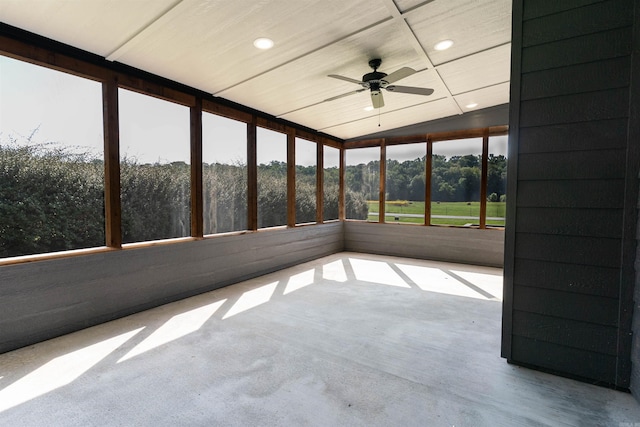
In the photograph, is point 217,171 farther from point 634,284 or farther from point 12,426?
point 634,284

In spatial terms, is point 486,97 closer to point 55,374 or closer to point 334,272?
point 334,272

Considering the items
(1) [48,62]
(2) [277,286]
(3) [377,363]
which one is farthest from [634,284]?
(1) [48,62]

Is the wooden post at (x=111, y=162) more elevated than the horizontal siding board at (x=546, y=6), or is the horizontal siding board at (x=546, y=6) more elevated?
the horizontal siding board at (x=546, y=6)

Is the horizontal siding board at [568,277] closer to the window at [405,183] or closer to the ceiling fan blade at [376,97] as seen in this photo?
the ceiling fan blade at [376,97]

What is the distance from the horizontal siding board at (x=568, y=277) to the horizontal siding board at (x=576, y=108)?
100 centimetres

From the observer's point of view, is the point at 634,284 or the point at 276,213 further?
the point at 276,213

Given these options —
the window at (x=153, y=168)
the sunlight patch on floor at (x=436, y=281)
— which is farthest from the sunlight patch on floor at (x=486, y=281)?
the window at (x=153, y=168)

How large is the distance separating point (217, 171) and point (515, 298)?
12.7 ft

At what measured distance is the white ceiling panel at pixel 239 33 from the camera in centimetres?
251

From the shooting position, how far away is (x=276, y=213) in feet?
18.4

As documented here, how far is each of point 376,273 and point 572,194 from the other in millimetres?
3429

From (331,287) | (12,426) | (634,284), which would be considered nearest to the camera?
(12,426)

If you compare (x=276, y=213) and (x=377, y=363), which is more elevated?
(x=276, y=213)

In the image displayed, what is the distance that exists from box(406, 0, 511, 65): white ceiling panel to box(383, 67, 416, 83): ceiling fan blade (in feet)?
1.31
